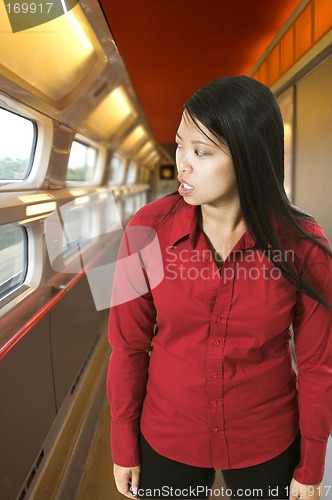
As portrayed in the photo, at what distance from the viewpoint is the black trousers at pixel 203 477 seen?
140 centimetres

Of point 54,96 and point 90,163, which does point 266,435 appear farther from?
point 90,163

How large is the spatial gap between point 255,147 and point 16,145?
8.04 ft

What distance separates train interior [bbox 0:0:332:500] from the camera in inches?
93.0

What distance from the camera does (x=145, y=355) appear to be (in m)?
1.43

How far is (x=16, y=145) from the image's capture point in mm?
3125

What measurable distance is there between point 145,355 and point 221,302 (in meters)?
0.36

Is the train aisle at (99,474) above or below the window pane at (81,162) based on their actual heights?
below

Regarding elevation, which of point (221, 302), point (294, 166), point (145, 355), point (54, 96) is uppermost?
point (54, 96)

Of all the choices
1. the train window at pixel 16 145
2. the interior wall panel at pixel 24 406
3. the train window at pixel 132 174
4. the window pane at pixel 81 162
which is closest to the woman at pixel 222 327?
the interior wall panel at pixel 24 406

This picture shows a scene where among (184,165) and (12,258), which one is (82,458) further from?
(184,165)

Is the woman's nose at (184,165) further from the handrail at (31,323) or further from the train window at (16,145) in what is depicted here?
the train window at (16,145)

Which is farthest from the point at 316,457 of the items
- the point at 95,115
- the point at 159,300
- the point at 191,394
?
the point at 95,115

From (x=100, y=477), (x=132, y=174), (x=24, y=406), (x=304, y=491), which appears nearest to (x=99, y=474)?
(x=100, y=477)

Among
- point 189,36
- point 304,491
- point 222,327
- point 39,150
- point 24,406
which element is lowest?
point 24,406
